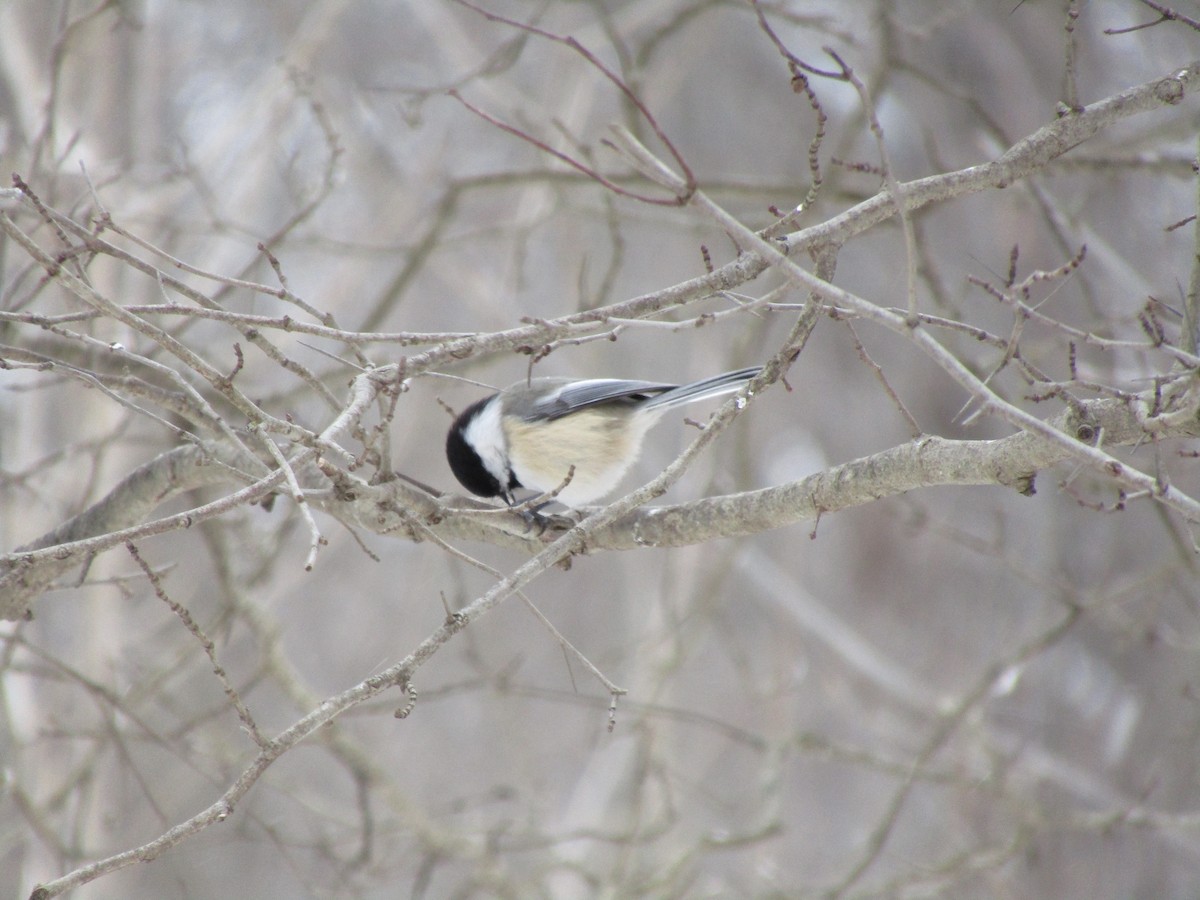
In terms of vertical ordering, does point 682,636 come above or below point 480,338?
above

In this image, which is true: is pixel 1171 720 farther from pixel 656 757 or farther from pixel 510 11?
pixel 510 11

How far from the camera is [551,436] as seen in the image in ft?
13.0

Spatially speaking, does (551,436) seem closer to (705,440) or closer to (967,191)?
(705,440)

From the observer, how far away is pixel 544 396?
409 centimetres

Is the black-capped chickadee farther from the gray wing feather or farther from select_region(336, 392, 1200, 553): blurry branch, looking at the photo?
select_region(336, 392, 1200, 553): blurry branch

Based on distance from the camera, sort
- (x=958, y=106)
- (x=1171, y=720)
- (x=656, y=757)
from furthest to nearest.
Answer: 1. (x=958, y=106)
2. (x=1171, y=720)
3. (x=656, y=757)

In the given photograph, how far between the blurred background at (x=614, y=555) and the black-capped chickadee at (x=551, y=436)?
39 cm

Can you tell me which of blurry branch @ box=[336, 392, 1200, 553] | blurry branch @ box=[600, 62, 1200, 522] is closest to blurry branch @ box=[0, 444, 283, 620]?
blurry branch @ box=[336, 392, 1200, 553]

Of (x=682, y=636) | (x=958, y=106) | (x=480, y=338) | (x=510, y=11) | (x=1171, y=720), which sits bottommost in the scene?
(x=480, y=338)

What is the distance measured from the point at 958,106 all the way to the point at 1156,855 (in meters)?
5.71

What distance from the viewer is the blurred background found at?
4168 millimetres

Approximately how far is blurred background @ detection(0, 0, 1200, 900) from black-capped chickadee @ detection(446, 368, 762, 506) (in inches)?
15.3

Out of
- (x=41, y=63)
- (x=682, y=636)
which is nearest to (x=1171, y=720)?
(x=682, y=636)

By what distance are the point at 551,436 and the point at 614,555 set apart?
5.36 meters
